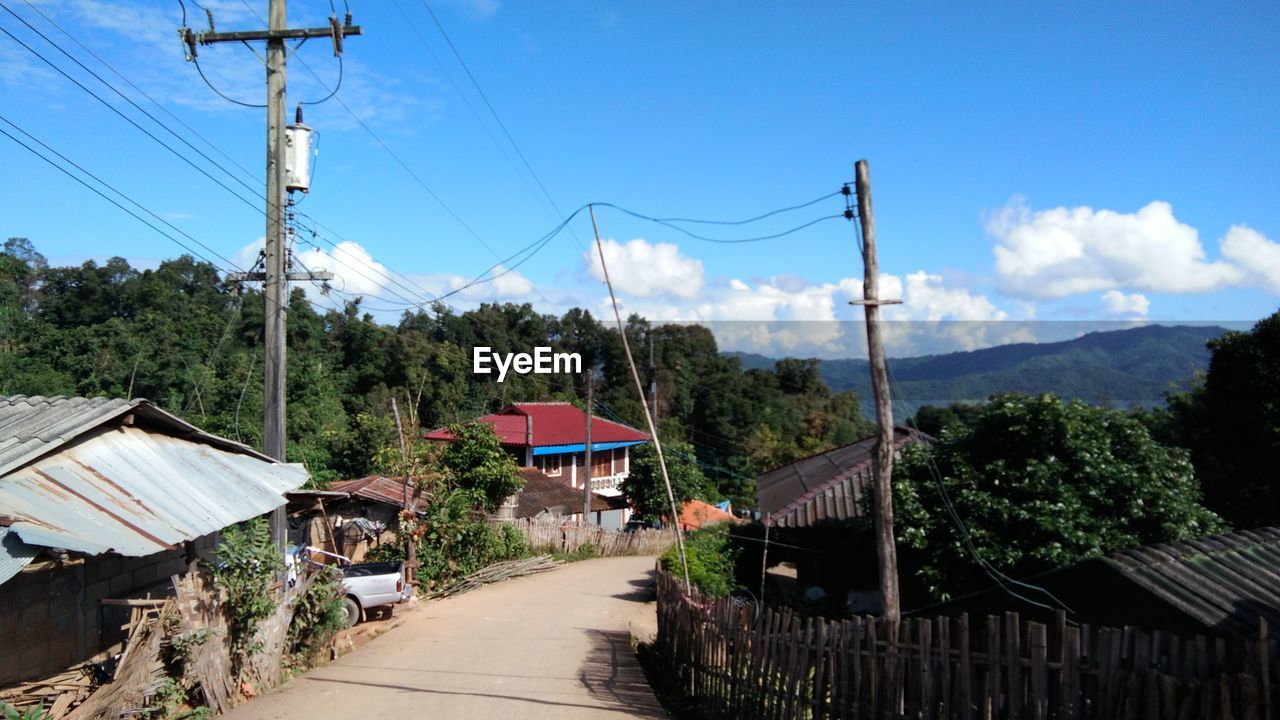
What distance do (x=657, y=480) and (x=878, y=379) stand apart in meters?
25.2

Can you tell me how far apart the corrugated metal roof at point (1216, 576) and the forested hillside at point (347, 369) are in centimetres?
1513

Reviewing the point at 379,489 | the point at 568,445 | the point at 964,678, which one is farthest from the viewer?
the point at 568,445

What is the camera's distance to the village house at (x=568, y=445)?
3984cm

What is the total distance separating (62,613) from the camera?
802 centimetres

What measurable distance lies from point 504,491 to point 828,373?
6154 cm

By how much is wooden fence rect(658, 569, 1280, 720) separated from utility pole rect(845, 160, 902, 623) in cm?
141

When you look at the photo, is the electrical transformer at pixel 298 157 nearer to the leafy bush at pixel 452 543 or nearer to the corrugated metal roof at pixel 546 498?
the leafy bush at pixel 452 543

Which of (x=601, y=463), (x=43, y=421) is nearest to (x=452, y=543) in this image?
(x=43, y=421)

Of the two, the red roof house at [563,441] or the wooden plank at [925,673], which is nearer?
the wooden plank at [925,673]

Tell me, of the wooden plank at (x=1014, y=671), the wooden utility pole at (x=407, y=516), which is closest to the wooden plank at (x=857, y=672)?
the wooden plank at (x=1014, y=671)

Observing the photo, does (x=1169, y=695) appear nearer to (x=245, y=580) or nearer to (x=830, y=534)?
(x=245, y=580)

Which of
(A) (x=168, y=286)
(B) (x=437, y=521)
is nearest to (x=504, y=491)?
(B) (x=437, y=521)

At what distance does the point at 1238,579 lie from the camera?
7.40 m

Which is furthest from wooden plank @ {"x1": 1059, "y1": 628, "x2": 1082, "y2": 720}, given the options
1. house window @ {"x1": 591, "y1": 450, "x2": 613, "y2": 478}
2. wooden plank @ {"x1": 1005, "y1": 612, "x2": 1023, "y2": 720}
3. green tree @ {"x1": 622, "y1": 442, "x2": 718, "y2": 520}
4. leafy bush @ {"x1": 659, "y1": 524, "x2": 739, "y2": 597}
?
house window @ {"x1": 591, "y1": 450, "x2": 613, "y2": 478}
